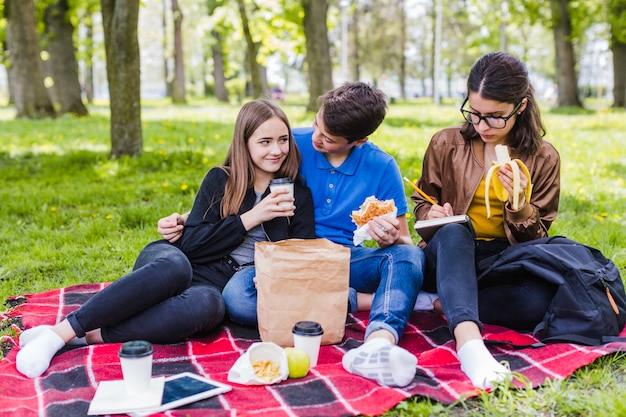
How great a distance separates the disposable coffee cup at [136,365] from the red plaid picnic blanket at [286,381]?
0.47 ft

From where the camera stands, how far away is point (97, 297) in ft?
8.75

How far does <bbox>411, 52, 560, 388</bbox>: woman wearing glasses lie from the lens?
273 cm

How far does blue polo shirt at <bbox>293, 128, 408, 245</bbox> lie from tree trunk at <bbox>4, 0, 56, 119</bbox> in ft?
38.1

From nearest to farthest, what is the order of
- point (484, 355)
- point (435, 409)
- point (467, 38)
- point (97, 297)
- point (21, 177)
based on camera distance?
point (435, 409) → point (484, 355) → point (97, 297) → point (21, 177) → point (467, 38)

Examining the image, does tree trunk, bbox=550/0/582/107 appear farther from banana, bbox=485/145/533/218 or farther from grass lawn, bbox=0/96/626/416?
banana, bbox=485/145/533/218

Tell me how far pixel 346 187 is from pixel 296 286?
0.76 meters

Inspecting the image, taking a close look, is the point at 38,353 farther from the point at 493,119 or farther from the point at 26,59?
the point at 26,59

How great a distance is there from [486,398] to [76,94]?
14.7 m

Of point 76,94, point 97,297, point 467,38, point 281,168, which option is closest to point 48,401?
point 97,297

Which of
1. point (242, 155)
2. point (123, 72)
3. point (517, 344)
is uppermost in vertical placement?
point (123, 72)

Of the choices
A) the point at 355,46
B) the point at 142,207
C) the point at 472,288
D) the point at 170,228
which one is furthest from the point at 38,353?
the point at 355,46

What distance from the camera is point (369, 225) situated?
9.56 ft

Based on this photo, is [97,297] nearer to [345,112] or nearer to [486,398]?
[345,112]

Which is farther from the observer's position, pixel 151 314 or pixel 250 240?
pixel 250 240
